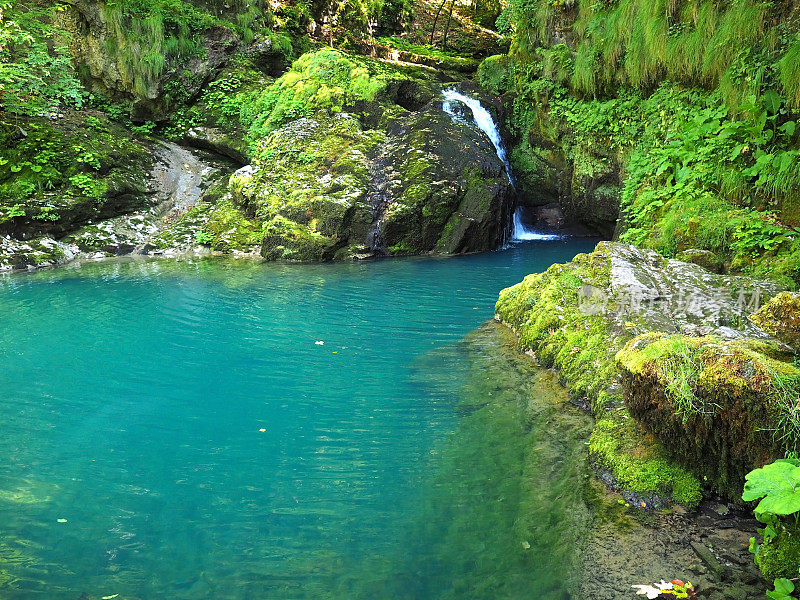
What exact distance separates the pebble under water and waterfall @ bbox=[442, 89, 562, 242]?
7.42 metres

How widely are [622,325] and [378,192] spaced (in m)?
8.26

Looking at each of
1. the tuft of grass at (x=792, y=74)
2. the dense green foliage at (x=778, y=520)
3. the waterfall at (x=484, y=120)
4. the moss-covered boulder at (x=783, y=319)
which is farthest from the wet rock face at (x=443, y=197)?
the dense green foliage at (x=778, y=520)

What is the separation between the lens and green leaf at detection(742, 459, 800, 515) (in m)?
2.22

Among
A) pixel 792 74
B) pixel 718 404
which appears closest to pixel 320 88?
pixel 792 74

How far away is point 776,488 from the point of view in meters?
2.33

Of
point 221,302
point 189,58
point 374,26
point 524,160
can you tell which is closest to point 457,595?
point 221,302

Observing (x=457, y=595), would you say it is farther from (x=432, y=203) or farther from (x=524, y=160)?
(x=524, y=160)

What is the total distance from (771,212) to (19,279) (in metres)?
12.2

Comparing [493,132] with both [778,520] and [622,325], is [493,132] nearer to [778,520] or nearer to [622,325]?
[622,325]

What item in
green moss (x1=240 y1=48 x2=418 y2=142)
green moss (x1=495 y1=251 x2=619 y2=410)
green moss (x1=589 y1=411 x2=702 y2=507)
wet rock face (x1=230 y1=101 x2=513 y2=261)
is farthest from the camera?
green moss (x1=240 y1=48 x2=418 y2=142)

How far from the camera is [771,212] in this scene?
6250mm

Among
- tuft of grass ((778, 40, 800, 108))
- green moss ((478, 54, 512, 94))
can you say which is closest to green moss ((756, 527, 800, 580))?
tuft of grass ((778, 40, 800, 108))

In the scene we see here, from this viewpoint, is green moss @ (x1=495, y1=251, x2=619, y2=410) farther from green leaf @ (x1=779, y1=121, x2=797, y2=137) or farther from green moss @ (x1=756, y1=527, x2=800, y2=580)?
green leaf @ (x1=779, y1=121, x2=797, y2=137)

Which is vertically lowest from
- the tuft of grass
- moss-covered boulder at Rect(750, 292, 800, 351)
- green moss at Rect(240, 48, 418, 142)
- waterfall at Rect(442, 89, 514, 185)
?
moss-covered boulder at Rect(750, 292, 800, 351)
